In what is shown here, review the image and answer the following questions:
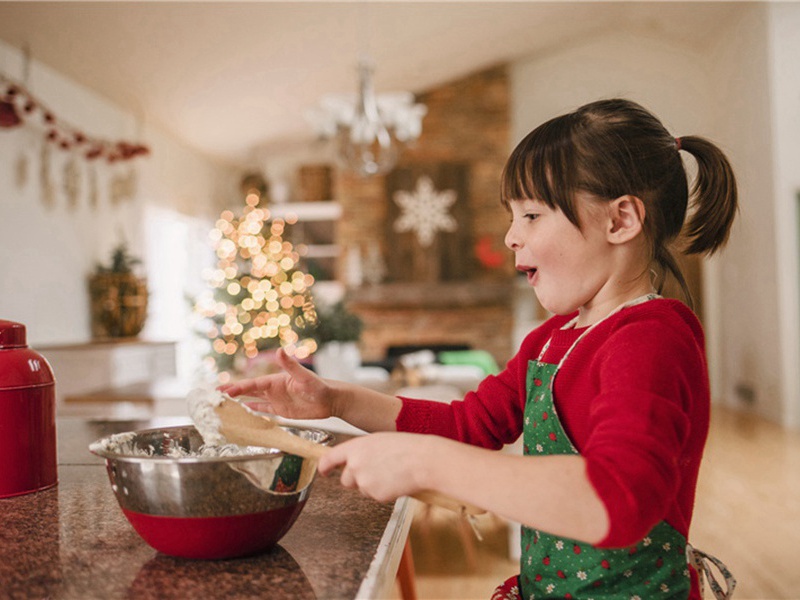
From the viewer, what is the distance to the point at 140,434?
2.79 feet

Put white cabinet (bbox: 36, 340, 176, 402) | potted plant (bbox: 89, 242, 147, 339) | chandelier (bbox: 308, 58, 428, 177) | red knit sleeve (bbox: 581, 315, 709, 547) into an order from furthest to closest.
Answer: potted plant (bbox: 89, 242, 147, 339) → white cabinet (bbox: 36, 340, 176, 402) → chandelier (bbox: 308, 58, 428, 177) → red knit sleeve (bbox: 581, 315, 709, 547)

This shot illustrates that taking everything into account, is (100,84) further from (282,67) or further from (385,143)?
(385,143)

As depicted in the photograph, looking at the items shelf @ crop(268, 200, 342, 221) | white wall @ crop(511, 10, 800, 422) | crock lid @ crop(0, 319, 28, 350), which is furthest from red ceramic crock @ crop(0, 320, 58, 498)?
shelf @ crop(268, 200, 342, 221)

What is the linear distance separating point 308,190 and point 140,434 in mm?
8120

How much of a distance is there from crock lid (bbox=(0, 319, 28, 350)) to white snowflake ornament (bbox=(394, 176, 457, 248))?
719 cm

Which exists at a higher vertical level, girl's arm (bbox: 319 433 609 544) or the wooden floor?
girl's arm (bbox: 319 433 609 544)

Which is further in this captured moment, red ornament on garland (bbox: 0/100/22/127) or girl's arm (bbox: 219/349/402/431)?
red ornament on garland (bbox: 0/100/22/127)

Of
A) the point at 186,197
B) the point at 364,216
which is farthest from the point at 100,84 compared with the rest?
the point at 364,216

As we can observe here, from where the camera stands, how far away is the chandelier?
12.8 feet

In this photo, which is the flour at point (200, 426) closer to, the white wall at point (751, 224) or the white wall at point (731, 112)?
the white wall at point (731, 112)

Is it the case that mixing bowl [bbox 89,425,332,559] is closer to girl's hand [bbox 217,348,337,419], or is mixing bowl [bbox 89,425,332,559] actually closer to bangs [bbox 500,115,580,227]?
girl's hand [bbox 217,348,337,419]

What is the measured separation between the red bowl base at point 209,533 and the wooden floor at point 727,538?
1.91m

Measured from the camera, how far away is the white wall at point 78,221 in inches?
185

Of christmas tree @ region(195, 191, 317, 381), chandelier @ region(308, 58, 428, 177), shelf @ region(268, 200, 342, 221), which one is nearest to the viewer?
chandelier @ region(308, 58, 428, 177)
